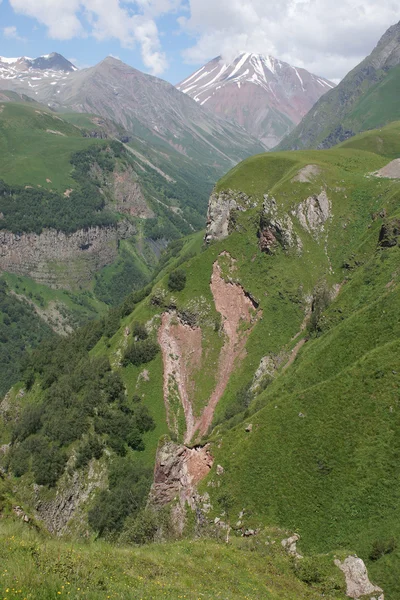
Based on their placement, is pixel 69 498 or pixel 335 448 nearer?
pixel 335 448

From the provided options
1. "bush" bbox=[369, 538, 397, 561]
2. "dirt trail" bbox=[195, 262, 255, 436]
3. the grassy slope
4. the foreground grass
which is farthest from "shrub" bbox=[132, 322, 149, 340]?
"bush" bbox=[369, 538, 397, 561]

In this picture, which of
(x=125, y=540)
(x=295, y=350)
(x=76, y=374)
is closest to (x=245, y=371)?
(x=295, y=350)

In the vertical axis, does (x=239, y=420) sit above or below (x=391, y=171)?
below

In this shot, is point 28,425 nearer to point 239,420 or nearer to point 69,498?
point 69,498

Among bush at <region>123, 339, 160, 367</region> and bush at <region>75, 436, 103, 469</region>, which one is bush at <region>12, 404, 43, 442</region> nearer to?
bush at <region>75, 436, 103, 469</region>

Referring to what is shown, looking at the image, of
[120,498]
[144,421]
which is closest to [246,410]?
[120,498]

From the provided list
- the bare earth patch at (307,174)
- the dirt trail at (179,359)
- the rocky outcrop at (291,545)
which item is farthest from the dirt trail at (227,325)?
the rocky outcrop at (291,545)

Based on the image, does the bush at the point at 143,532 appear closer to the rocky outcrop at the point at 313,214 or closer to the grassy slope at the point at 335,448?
the grassy slope at the point at 335,448
